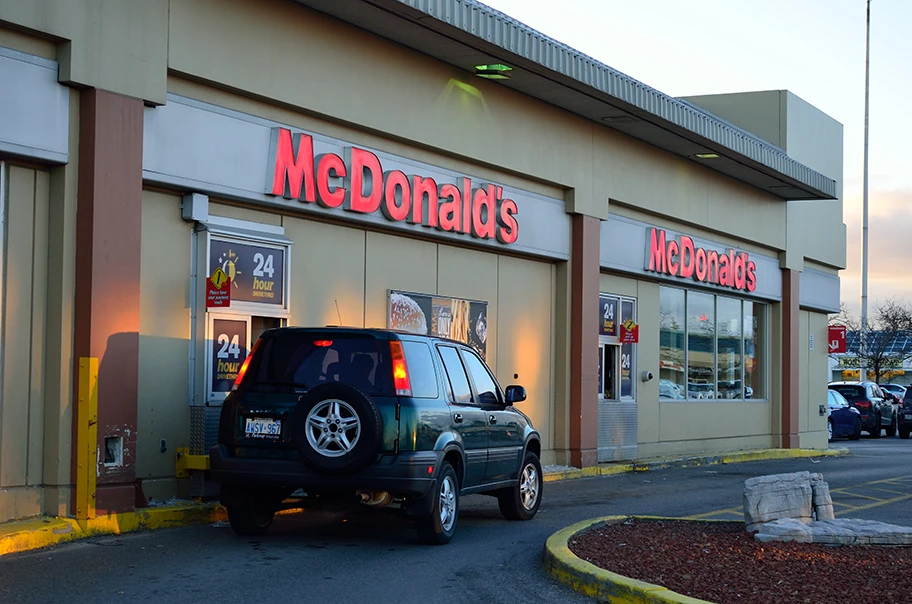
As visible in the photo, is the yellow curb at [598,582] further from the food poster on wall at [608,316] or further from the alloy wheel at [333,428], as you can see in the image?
the food poster on wall at [608,316]

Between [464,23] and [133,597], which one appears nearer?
[133,597]

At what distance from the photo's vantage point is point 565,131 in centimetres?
2011

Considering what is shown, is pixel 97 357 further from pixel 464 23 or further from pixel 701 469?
pixel 701 469

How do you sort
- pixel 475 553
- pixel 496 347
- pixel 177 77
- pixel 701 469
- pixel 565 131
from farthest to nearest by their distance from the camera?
pixel 701 469
pixel 565 131
pixel 496 347
pixel 177 77
pixel 475 553

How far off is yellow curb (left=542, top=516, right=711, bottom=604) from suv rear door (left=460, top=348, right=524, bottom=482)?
2.00 m

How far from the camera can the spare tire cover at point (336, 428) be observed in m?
9.88

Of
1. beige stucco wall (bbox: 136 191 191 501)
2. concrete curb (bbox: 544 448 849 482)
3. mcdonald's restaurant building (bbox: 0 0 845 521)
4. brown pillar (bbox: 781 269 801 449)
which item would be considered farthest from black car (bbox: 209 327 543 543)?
brown pillar (bbox: 781 269 801 449)

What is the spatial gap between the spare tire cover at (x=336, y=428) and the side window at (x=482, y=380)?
2.18m

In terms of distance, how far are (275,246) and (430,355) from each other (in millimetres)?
3998

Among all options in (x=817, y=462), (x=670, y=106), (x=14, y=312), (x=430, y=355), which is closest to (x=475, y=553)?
(x=430, y=355)

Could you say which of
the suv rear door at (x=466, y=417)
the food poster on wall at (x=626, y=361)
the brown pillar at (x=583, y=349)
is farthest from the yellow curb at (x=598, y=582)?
the food poster on wall at (x=626, y=361)

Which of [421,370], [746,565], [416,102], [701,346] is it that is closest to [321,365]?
[421,370]

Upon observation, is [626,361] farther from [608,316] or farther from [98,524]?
[98,524]

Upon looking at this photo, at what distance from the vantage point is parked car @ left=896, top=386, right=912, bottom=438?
40166 millimetres
